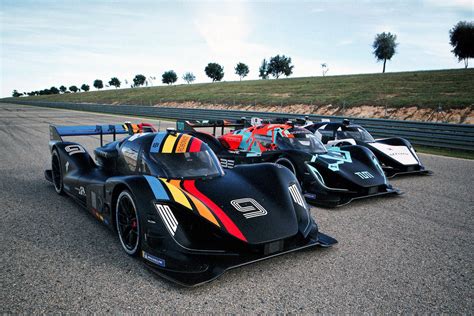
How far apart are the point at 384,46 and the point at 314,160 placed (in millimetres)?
67481

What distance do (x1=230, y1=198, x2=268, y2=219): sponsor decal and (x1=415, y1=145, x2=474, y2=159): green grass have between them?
412 inches

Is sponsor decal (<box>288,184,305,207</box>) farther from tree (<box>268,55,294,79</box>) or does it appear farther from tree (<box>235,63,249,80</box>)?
tree (<box>235,63,249,80</box>)

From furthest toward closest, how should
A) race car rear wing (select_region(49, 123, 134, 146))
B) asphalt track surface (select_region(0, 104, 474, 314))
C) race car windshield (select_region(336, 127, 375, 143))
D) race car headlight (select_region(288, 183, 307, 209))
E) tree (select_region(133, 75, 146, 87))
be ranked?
tree (select_region(133, 75, 146, 87)) < race car windshield (select_region(336, 127, 375, 143)) < race car rear wing (select_region(49, 123, 134, 146)) < race car headlight (select_region(288, 183, 307, 209)) < asphalt track surface (select_region(0, 104, 474, 314))

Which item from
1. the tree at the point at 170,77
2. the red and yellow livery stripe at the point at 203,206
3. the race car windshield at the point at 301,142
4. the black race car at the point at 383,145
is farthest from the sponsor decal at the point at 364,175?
the tree at the point at 170,77

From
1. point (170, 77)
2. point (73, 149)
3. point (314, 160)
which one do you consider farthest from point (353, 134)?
point (170, 77)

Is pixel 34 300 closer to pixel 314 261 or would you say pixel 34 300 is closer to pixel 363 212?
pixel 314 261

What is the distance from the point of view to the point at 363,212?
5598 millimetres

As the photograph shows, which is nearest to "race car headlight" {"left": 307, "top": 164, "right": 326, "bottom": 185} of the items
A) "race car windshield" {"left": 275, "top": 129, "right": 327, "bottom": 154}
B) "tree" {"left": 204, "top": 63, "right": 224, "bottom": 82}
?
"race car windshield" {"left": 275, "top": 129, "right": 327, "bottom": 154}

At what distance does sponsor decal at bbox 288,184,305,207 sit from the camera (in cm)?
415

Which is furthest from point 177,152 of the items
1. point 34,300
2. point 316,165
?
point 316,165

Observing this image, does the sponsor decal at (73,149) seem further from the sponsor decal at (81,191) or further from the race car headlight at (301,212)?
the race car headlight at (301,212)

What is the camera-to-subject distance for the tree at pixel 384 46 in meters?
65.2

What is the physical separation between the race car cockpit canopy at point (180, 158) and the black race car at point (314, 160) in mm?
2138

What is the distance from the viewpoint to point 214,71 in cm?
9831
